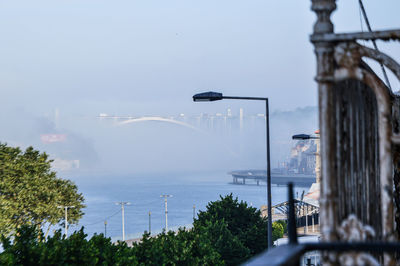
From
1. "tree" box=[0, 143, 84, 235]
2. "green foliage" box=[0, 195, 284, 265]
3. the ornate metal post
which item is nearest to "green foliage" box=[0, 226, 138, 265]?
"green foliage" box=[0, 195, 284, 265]

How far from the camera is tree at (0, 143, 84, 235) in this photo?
5044cm

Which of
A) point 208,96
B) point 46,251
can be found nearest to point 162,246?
point 46,251

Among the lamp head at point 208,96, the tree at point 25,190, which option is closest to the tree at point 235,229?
the tree at point 25,190

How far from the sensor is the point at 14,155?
51.5 metres

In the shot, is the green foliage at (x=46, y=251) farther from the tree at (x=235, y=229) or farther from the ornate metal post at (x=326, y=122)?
the tree at (x=235, y=229)

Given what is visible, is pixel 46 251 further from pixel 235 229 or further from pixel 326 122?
pixel 235 229

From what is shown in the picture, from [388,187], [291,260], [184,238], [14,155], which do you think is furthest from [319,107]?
[14,155]

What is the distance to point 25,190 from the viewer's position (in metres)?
51.2

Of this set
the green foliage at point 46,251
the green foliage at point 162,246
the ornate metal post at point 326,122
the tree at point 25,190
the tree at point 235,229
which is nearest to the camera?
the ornate metal post at point 326,122

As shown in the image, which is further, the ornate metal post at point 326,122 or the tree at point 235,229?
the tree at point 235,229

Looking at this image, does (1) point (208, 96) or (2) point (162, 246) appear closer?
(1) point (208, 96)

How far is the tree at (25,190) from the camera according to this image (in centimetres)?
5044

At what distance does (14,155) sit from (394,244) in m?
50.1

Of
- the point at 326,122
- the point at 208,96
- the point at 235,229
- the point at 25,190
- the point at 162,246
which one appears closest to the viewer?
the point at 326,122
